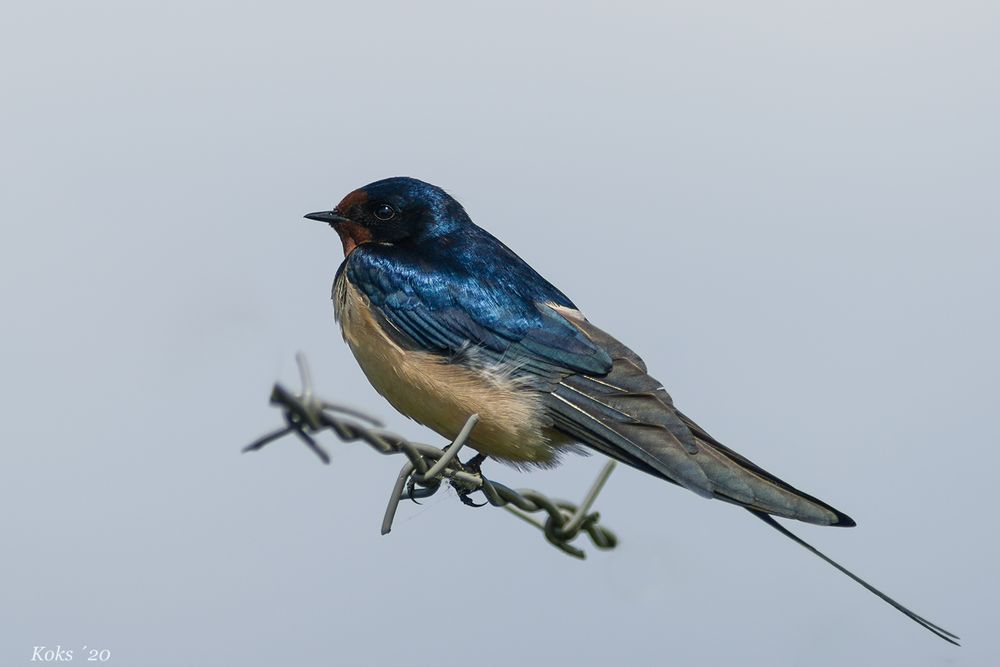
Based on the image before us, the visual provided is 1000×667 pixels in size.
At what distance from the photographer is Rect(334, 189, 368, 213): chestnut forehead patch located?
4.75 meters

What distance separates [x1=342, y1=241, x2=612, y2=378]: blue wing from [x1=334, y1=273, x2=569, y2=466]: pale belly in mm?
68

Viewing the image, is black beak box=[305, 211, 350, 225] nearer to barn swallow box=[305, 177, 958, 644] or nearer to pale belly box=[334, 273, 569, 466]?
barn swallow box=[305, 177, 958, 644]

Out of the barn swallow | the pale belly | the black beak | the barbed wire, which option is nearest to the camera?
the barbed wire

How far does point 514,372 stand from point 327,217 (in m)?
1.01

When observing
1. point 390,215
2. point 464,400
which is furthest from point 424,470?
point 390,215

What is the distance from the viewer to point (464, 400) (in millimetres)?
4145

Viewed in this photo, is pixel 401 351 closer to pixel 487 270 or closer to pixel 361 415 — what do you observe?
pixel 487 270

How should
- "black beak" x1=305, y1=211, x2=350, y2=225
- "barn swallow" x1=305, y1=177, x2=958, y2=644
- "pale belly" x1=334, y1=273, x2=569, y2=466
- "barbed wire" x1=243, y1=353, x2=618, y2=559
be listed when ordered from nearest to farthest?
1. "barbed wire" x1=243, y1=353, x2=618, y2=559
2. "barn swallow" x1=305, y1=177, x2=958, y2=644
3. "pale belly" x1=334, y1=273, x2=569, y2=466
4. "black beak" x1=305, y1=211, x2=350, y2=225

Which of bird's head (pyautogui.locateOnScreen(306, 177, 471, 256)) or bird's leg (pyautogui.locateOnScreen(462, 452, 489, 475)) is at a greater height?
bird's head (pyautogui.locateOnScreen(306, 177, 471, 256))

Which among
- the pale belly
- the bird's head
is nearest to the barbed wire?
the pale belly

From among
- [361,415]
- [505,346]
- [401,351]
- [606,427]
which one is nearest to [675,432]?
[606,427]

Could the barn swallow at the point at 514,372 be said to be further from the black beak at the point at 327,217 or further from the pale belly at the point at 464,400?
the black beak at the point at 327,217

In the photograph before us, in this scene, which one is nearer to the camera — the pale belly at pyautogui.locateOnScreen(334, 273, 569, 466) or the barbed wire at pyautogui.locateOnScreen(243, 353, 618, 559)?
the barbed wire at pyautogui.locateOnScreen(243, 353, 618, 559)

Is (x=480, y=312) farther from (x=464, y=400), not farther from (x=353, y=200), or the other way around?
(x=353, y=200)
